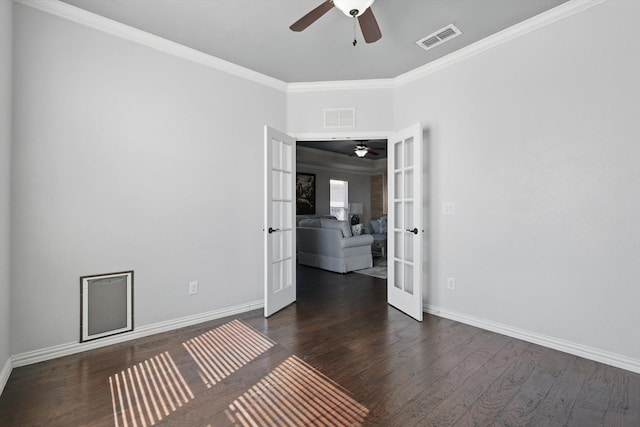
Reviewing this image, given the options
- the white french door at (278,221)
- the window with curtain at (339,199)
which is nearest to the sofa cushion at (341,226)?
the white french door at (278,221)

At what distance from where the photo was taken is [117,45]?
8.41 feet

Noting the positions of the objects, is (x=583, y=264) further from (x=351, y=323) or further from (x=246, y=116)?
(x=246, y=116)

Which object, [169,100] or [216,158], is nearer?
[169,100]

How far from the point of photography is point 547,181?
2.49 m

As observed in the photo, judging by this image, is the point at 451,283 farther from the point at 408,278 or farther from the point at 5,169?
the point at 5,169

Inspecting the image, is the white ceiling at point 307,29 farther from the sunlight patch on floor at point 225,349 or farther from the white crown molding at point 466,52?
the sunlight patch on floor at point 225,349

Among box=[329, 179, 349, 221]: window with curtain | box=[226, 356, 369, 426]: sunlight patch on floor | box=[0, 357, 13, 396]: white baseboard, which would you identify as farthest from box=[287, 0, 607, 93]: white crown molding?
box=[329, 179, 349, 221]: window with curtain

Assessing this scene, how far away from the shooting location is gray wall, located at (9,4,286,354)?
7.25 ft

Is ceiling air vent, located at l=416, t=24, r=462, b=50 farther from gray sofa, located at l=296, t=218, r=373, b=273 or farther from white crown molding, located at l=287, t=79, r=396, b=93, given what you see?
gray sofa, located at l=296, t=218, r=373, b=273

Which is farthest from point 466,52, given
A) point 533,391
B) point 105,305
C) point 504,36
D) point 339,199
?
point 339,199

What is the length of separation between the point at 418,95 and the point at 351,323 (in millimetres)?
2635

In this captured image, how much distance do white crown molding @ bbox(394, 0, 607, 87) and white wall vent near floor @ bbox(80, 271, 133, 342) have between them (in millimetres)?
3603

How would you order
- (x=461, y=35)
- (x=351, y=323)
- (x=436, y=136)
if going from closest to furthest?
(x=461, y=35), (x=351, y=323), (x=436, y=136)

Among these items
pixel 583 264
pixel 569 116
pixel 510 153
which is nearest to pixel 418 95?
pixel 510 153
